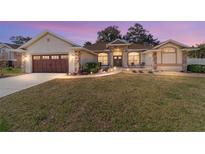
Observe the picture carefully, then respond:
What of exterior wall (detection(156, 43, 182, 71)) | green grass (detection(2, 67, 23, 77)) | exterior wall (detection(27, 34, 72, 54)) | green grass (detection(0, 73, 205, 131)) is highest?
exterior wall (detection(27, 34, 72, 54))

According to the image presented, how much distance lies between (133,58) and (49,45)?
8.54 meters

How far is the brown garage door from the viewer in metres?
16.9

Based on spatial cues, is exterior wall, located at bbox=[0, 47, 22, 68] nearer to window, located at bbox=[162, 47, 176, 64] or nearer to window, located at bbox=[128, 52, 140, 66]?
window, located at bbox=[128, 52, 140, 66]

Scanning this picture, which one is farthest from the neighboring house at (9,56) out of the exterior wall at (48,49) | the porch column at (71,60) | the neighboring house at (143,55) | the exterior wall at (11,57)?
the porch column at (71,60)

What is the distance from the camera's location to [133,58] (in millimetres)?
21609

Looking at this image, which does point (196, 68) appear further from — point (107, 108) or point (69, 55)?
point (107, 108)

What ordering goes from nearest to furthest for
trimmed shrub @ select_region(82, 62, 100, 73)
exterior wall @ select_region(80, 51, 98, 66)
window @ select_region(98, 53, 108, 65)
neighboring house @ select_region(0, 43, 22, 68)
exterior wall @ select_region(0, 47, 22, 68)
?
trimmed shrub @ select_region(82, 62, 100, 73), exterior wall @ select_region(80, 51, 98, 66), window @ select_region(98, 53, 108, 65), neighboring house @ select_region(0, 43, 22, 68), exterior wall @ select_region(0, 47, 22, 68)

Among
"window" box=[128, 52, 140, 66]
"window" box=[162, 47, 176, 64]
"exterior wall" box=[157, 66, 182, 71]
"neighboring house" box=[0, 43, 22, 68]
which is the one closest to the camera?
"exterior wall" box=[157, 66, 182, 71]

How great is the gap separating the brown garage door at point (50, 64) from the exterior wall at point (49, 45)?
0.50 meters

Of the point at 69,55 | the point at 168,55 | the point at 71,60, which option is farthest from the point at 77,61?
the point at 168,55

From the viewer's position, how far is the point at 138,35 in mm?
26984

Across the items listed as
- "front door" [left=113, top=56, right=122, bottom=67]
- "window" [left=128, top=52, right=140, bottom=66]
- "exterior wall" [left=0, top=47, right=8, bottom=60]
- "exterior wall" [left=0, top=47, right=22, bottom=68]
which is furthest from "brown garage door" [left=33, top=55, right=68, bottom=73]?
"exterior wall" [left=0, top=47, right=8, bottom=60]
